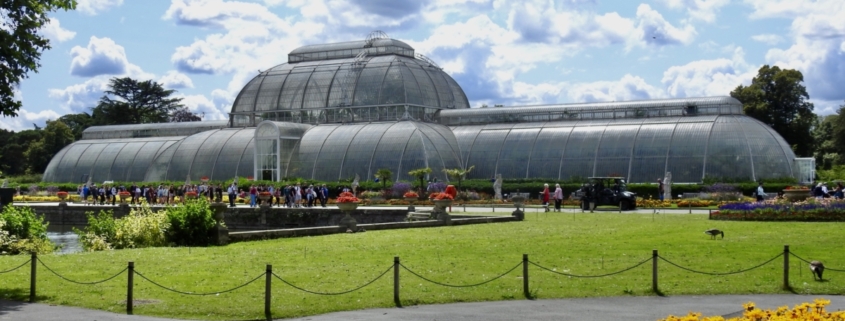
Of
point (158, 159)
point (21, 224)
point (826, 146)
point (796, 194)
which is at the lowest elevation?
point (21, 224)

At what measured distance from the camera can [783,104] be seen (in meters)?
97.6

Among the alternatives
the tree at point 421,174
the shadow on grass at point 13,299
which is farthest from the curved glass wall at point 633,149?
the shadow on grass at point 13,299

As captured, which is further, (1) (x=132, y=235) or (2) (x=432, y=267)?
(1) (x=132, y=235)

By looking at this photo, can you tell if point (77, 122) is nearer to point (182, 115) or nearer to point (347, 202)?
point (182, 115)

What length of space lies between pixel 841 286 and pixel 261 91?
3276 inches

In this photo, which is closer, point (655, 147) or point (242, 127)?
point (655, 147)

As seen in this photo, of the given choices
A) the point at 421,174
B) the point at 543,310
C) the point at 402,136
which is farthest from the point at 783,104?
the point at 543,310

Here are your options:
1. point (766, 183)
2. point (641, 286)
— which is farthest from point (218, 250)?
point (766, 183)

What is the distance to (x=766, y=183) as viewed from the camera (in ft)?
213

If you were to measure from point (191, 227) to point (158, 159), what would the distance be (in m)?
60.5

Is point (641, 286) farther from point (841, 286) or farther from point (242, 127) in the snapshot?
point (242, 127)

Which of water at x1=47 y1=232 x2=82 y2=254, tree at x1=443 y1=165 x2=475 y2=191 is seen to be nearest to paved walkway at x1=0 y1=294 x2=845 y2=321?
water at x1=47 y1=232 x2=82 y2=254

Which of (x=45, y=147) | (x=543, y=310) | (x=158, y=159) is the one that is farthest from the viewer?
(x=45, y=147)

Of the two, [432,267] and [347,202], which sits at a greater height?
[347,202]
